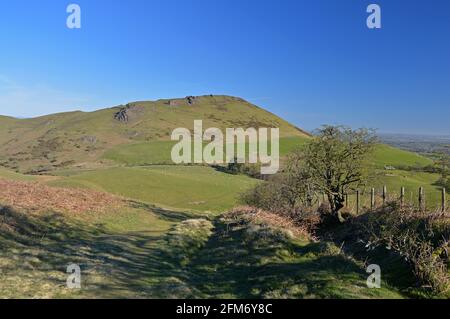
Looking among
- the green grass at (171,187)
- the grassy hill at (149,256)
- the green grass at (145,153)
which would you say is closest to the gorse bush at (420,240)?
the grassy hill at (149,256)

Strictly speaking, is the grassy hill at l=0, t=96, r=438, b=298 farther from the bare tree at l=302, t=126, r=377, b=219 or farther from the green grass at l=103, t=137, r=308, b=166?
the green grass at l=103, t=137, r=308, b=166

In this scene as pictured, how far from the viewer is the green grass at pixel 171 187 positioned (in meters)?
78.8

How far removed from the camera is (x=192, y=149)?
173250 mm

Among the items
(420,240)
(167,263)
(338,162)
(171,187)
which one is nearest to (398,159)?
(171,187)

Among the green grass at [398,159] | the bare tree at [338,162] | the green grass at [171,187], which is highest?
the bare tree at [338,162]

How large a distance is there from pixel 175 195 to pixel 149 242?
59.5 meters

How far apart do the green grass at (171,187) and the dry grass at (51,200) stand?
102ft

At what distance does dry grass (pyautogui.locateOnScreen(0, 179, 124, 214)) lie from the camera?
2948 cm

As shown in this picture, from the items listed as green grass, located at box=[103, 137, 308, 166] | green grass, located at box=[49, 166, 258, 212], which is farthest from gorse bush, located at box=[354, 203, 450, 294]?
green grass, located at box=[103, 137, 308, 166]

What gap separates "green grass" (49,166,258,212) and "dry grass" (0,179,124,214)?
102 ft

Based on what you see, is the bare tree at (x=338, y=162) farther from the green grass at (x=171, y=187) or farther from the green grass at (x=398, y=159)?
the green grass at (x=398, y=159)

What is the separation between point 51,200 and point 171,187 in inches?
2283

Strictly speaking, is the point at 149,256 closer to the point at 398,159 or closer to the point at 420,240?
the point at 420,240

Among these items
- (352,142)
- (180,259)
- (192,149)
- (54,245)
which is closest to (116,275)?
(180,259)
